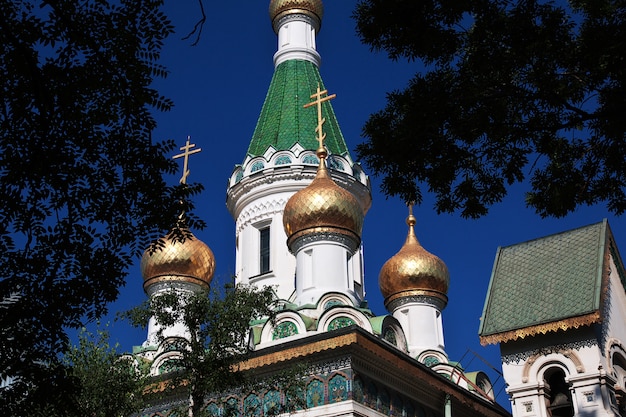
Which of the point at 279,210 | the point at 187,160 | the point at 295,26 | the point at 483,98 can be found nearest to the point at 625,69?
the point at 483,98

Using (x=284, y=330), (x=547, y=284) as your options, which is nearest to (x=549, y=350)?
(x=547, y=284)

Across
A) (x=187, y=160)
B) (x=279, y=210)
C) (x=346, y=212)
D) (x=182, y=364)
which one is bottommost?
(x=182, y=364)

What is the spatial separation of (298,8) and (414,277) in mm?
9308

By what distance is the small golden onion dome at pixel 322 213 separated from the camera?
1781cm

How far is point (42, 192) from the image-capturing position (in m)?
6.25

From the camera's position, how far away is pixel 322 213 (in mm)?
17812

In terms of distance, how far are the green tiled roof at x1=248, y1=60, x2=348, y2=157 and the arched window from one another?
32.9ft

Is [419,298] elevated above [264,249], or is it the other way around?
[264,249]

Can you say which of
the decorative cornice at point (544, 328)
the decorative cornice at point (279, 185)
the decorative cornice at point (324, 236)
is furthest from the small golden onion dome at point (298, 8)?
the decorative cornice at point (544, 328)

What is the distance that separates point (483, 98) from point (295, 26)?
18.9 meters

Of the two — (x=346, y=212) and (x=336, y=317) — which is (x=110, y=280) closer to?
(x=336, y=317)

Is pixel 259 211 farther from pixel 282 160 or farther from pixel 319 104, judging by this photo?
pixel 319 104

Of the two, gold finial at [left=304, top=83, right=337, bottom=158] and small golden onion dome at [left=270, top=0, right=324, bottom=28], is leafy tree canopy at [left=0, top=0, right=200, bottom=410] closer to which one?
gold finial at [left=304, top=83, right=337, bottom=158]

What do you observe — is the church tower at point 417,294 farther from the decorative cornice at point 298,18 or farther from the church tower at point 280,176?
the decorative cornice at point 298,18
